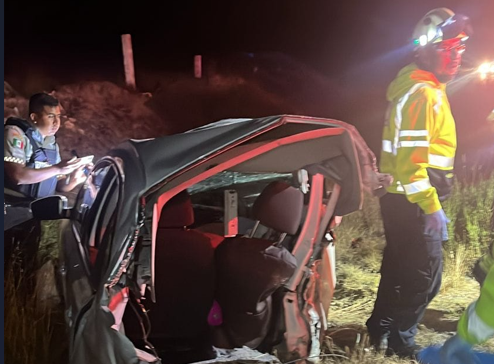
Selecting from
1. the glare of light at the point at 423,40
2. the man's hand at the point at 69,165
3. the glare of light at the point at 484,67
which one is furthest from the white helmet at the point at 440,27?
the man's hand at the point at 69,165

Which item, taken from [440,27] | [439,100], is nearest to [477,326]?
[439,100]

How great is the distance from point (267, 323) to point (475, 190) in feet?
4.17

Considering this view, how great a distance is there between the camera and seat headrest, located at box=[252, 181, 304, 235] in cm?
254

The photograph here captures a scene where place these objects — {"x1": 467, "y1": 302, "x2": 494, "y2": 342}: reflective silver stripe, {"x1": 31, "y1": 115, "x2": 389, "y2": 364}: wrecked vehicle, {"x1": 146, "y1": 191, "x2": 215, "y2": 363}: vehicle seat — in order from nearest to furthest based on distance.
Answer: {"x1": 31, "y1": 115, "x2": 389, "y2": 364}: wrecked vehicle, {"x1": 146, "y1": 191, "x2": 215, "y2": 363}: vehicle seat, {"x1": 467, "y1": 302, "x2": 494, "y2": 342}: reflective silver stripe

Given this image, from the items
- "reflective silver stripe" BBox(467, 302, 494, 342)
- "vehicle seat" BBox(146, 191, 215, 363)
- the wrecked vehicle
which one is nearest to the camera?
the wrecked vehicle

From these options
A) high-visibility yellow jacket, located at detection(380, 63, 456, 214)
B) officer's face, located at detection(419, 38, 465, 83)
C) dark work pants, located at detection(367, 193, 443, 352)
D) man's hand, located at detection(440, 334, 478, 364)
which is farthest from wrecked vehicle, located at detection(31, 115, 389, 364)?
man's hand, located at detection(440, 334, 478, 364)

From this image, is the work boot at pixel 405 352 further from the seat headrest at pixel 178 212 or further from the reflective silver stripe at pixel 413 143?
the seat headrest at pixel 178 212

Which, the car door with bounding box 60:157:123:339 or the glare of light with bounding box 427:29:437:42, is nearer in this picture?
the car door with bounding box 60:157:123:339

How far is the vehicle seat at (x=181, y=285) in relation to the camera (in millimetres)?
2480

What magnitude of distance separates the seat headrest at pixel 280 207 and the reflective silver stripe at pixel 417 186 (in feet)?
1.75

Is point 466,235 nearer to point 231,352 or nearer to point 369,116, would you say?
point 369,116

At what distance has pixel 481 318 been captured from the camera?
2.60 meters

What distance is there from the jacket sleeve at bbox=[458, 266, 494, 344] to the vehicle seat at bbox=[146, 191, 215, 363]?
1.32 meters

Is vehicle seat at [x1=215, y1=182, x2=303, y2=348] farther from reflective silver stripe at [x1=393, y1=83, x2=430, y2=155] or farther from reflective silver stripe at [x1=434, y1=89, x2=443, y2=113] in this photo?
reflective silver stripe at [x1=434, y1=89, x2=443, y2=113]
